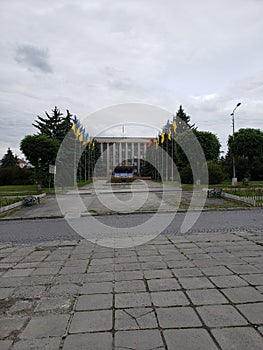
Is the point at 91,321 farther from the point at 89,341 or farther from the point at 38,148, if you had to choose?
the point at 38,148

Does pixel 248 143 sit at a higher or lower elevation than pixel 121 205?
higher

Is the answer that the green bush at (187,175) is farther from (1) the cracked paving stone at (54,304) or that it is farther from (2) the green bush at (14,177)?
(1) the cracked paving stone at (54,304)

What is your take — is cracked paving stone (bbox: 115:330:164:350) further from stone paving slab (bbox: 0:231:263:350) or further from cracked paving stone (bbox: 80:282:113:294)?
cracked paving stone (bbox: 80:282:113:294)

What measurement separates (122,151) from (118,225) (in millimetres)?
78702

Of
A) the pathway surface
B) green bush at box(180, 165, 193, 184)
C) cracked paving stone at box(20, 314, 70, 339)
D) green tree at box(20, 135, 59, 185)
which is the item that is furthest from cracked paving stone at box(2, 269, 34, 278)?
green bush at box(180, 165, 193, 184)

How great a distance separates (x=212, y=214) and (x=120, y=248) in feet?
19.1

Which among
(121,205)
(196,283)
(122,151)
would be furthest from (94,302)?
(122,151)

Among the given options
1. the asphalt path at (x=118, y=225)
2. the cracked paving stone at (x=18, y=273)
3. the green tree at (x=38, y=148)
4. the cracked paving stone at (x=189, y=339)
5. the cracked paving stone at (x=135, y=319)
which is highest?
the green tree at (x=38, y=148)

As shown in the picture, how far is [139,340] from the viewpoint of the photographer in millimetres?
2426

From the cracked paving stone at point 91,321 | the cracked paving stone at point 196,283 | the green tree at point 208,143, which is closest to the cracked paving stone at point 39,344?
the cracked paving stone at point 91,321

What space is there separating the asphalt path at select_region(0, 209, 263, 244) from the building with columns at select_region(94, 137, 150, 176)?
71.0m

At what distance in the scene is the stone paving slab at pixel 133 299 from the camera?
8.09 ft

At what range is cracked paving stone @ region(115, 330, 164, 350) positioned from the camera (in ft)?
7.65

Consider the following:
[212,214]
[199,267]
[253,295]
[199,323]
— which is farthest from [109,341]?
[212,214]
